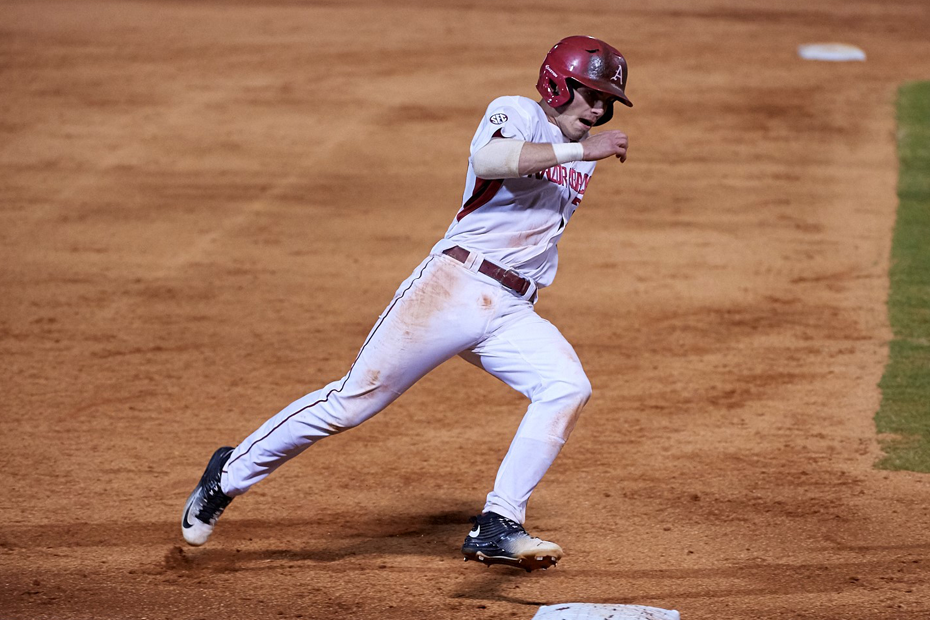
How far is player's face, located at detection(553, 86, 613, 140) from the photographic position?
16.2 ft

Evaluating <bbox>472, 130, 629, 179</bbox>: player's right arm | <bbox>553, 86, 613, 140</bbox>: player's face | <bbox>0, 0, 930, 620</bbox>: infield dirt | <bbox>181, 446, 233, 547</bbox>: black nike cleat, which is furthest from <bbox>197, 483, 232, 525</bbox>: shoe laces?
<bbox>553, 86, 613, 140</bbox>: player's face

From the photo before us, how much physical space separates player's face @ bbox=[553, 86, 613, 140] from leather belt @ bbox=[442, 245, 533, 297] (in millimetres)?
653

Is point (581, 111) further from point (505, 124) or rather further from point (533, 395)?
point (533, 395)

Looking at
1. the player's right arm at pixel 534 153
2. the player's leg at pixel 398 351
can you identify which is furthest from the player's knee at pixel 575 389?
the player's right arm at pixel 534 153

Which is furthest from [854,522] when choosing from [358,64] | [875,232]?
[358,64]

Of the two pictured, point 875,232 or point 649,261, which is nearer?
point 649,261

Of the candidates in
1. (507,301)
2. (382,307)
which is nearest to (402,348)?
(507,301)

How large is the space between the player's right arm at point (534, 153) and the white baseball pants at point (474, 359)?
0.45 metres

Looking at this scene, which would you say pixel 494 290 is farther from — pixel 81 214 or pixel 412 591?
pixel 81 214

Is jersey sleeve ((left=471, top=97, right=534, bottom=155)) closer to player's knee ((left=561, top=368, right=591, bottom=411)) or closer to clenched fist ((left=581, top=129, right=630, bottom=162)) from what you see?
clenched fist ((left=581, top=129, right=630, bottom=162))

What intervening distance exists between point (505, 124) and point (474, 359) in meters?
1.01

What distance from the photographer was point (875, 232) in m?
11.0

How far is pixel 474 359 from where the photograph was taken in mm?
5020

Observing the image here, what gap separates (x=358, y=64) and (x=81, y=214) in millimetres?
6083
